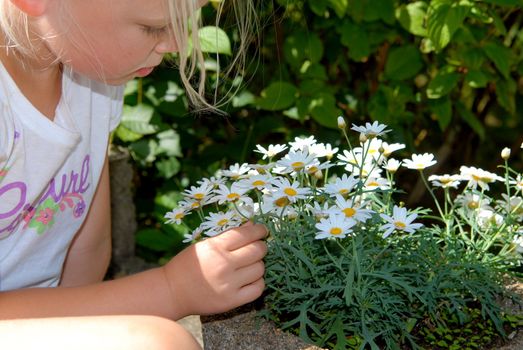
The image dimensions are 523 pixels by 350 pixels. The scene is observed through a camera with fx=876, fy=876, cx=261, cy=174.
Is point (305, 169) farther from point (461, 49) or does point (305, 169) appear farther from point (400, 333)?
point (461, 49)

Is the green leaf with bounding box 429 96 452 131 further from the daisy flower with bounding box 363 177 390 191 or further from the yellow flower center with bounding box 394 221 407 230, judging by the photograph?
the yellow flower center with bounding box 394 221 407 230

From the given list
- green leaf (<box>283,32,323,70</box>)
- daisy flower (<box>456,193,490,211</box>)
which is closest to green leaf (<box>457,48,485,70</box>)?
green leaf (<box>283,32,323,70</box>)

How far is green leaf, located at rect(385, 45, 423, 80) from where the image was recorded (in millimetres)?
2219

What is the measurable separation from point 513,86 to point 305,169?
112cm

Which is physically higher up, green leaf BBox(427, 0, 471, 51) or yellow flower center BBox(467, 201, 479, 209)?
green leaf BBox(427, 0, 471, 51)

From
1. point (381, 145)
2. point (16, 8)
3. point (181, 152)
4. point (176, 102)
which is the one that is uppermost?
point (16, 8)

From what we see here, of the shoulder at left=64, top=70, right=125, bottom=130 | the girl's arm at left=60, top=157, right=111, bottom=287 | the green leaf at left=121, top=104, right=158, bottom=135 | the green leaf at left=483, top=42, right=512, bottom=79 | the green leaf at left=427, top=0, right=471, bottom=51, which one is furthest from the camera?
the green leaf at left=121, top=104, right=158, bottom=135

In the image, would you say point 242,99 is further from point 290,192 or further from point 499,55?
point 290,192

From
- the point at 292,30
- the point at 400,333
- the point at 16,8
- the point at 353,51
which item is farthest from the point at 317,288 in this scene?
the point at 292,30

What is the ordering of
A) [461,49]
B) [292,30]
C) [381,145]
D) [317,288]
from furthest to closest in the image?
[292,30], [461,49], [381,145], [317,288]

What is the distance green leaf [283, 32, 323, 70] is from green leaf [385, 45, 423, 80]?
18cm

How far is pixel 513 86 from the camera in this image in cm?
229

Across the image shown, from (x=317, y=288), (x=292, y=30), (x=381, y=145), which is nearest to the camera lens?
(x=317, y=288)

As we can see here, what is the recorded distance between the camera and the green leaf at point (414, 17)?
209 centimetres
